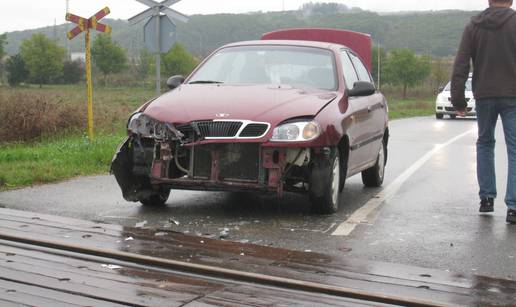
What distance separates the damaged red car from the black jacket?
3.48 feet

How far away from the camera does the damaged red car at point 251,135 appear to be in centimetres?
624

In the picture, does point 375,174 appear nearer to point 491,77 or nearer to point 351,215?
point 351,215

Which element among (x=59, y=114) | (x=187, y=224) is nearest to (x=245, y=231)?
(x=187, y=224)

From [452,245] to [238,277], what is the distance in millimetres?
1987

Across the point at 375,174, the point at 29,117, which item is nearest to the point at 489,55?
the point at 375,174

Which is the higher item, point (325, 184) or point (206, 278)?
point (325, 184)

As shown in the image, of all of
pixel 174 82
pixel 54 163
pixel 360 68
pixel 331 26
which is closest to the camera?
pixel 174 82

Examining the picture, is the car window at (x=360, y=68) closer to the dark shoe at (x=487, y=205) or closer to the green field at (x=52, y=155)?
the dark shoe at (x=487, y=205)

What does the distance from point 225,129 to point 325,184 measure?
3.31 feet

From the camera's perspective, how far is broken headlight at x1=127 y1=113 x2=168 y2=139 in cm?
641

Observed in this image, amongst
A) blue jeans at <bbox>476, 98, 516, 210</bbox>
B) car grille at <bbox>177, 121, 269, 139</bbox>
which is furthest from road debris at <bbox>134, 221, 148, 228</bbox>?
blue jeans at <bbox>476, 98, 516, 210</bbox>

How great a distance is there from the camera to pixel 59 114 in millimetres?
16250

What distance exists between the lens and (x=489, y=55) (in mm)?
6523

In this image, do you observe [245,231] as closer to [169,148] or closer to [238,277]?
[169,148]
